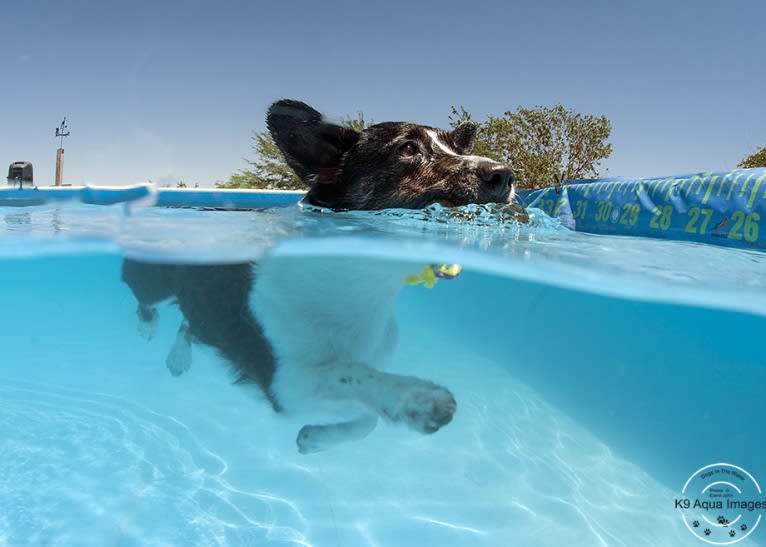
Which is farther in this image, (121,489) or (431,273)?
(431,273)

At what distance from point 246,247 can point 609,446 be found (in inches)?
161

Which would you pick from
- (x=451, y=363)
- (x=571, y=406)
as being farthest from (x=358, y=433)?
(x=451, y=363)

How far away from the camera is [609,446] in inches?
206

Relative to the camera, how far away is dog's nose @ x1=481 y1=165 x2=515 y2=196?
14.1ft

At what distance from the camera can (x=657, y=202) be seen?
8125 mm

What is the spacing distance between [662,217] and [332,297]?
6454 millimetres

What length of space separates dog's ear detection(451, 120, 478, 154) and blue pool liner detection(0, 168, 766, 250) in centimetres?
384

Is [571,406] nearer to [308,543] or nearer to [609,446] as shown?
[609,446]

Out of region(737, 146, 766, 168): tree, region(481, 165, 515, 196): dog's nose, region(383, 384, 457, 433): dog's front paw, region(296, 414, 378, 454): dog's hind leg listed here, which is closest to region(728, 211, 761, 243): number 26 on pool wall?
region(481, 165, 515, 196): dog's nose

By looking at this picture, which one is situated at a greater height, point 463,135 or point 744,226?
point 463,135

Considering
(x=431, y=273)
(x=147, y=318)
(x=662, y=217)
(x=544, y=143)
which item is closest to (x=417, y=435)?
(x=431, y=273)

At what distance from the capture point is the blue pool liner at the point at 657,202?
6.64 metres

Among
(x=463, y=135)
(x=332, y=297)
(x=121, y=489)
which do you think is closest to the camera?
(x=332, y=297)

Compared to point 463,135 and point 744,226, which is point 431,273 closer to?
point 463,135
